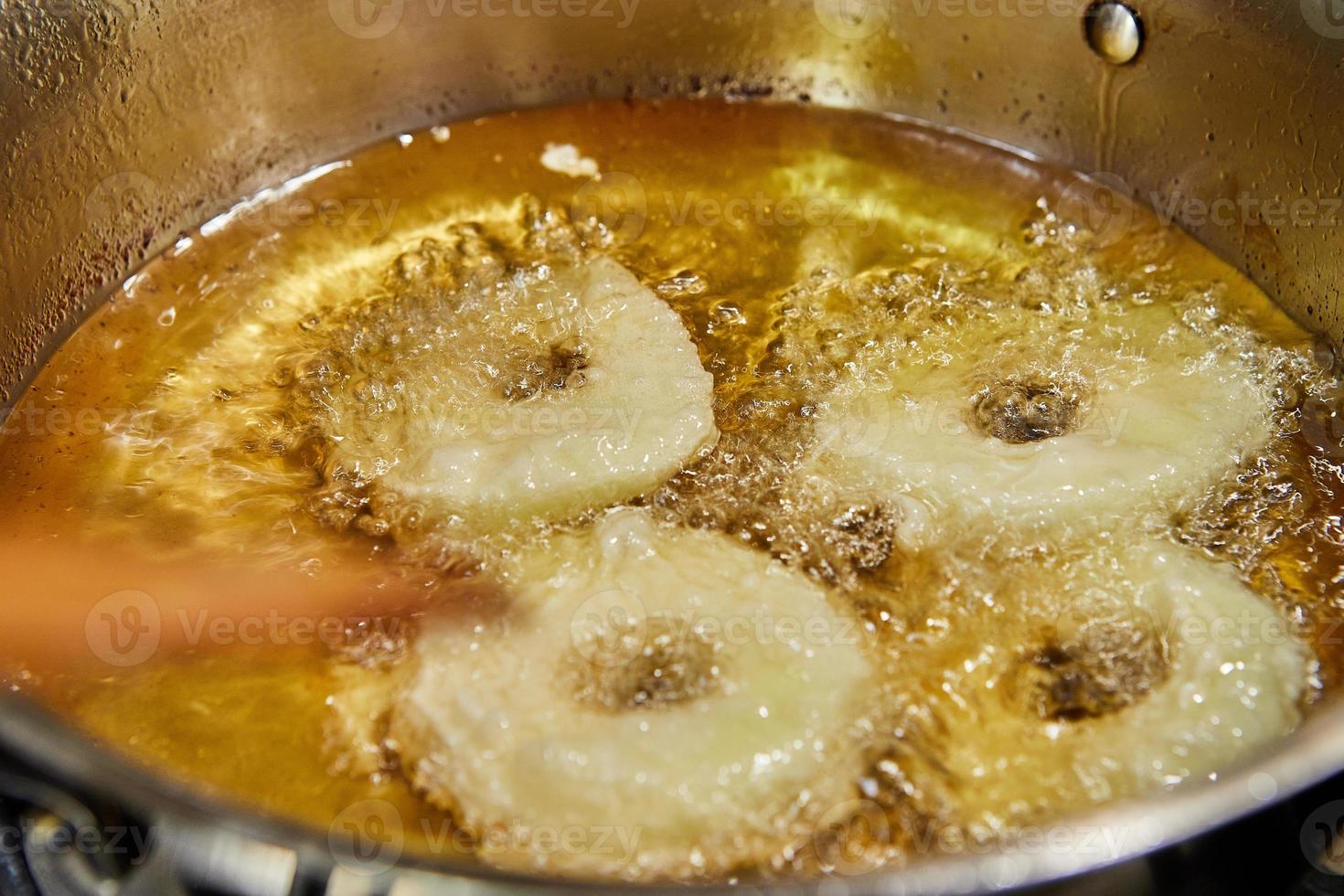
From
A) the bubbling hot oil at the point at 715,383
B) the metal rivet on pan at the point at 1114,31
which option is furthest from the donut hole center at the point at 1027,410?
the metal rivet on pan at the point at 1114,31

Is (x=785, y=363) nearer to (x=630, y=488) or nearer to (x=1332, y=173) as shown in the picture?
(x=630, y=488)

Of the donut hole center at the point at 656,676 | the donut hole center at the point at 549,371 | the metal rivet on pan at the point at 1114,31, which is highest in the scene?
the metal rivet on pan at the point at 1114,31

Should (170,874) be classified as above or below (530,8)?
below

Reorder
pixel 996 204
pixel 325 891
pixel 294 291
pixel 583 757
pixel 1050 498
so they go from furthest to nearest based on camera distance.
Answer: pixel 996 204, pixel 294 291, pixel 1050 498, pixel 583 757, pixel 325 891

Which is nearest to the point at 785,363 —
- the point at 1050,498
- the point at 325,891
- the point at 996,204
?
the point at 1050,498

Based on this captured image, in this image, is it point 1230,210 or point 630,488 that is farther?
point 1230,210

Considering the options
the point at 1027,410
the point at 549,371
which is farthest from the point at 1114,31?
the point at 549,371

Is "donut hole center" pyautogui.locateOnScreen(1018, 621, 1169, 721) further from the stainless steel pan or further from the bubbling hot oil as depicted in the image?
the stainless steel pan

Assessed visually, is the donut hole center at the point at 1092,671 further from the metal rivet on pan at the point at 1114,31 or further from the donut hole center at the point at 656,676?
the metal rivet on pan at the point at 1114,31
